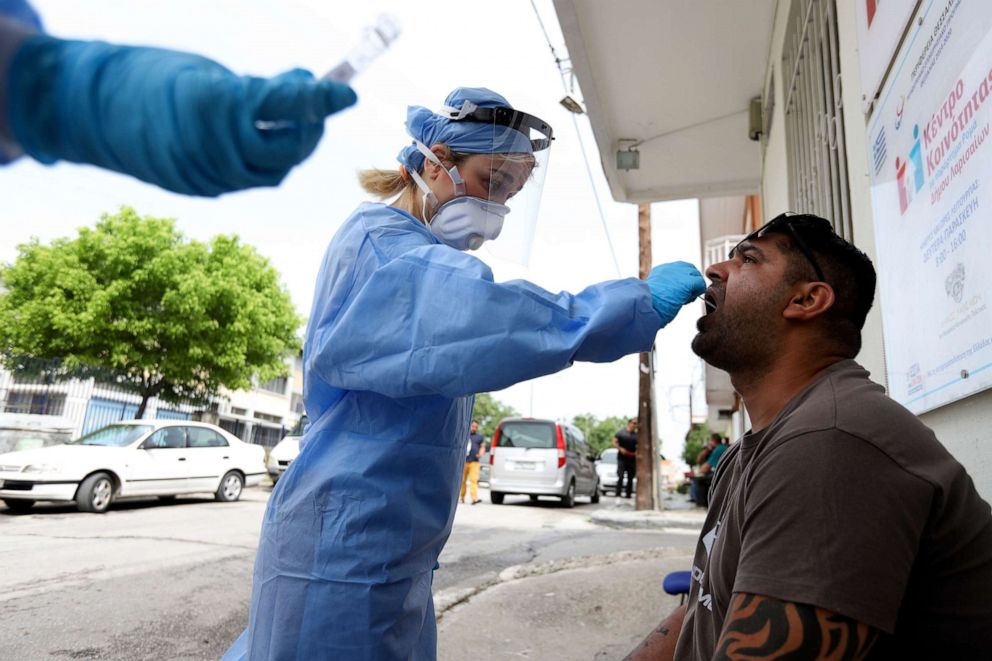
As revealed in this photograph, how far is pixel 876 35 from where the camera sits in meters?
2.36

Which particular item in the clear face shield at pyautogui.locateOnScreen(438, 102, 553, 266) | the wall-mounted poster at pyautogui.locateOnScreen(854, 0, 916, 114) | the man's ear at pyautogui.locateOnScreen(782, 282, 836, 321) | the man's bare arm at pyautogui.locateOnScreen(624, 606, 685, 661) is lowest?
the man's bare arm at pyautogui.locateOnScreen(624, 606, 685, 661)

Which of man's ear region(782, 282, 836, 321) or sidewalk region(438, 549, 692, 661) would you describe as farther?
sidewalk region(438, 549, 692, 661)

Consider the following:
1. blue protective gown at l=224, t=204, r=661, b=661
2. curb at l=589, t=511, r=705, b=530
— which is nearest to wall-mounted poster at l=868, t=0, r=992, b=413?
blue protective gown at l=224, t=204, r=661, b=661

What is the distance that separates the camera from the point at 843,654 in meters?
0.99

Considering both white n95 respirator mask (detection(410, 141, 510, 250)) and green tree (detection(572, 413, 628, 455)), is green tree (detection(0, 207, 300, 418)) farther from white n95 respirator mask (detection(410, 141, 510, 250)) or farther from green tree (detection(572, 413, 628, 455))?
green tree (detection(572, 413, 628, 455))

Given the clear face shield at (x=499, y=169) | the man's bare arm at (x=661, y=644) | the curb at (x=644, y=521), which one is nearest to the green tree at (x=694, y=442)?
the curb at (x=644, y=521)

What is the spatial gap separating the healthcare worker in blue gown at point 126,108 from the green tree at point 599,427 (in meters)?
80.2

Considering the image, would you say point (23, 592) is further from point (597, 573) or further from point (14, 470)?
point (14, 470)

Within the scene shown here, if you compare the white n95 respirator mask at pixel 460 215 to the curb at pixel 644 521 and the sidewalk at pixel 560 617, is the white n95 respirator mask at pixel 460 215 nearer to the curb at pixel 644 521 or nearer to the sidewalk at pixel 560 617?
the sidewalk at pixel 560 617

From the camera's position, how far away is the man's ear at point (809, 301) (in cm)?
156

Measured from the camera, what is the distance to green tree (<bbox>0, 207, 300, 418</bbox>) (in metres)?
5.93

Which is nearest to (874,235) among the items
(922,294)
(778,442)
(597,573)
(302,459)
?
(922,294)

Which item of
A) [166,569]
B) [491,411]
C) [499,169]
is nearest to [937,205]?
[499,169]

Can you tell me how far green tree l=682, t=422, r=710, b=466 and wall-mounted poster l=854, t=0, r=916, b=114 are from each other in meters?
30.6
